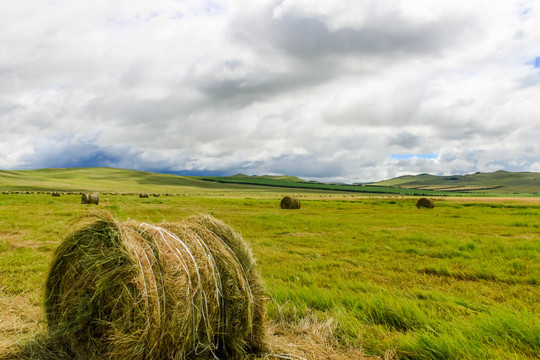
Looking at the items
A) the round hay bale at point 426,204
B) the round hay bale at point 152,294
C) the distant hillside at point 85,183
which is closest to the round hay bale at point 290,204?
the round hay bale at point 426,204

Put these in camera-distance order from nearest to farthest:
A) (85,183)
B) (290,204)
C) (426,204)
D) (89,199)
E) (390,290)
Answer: (390,290), (89,199), (290,204), (426,204), (85,183)

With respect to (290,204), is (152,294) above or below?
above

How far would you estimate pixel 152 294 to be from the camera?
3746 mm

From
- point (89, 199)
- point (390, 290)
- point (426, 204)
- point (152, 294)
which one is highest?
point (152, 294)

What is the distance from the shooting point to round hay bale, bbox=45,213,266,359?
3.76 meters

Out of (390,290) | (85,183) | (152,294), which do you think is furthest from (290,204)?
(85,183)

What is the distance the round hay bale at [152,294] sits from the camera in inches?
148

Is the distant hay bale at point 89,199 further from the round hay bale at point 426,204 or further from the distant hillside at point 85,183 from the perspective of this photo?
the distant hillside at point 85,183

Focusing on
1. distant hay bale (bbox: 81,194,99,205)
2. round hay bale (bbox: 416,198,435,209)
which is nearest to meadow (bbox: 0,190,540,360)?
distant hay bale (bbox: 81,194,99,205)

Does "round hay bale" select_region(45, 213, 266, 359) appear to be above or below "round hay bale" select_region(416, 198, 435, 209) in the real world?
above

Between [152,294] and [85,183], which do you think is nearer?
[152,294]

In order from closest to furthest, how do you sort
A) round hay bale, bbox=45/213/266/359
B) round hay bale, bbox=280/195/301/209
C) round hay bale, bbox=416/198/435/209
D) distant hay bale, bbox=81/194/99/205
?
1. round hay bale, bbox=45/213/266/359
2. distant hay bale, bbox=81/194/99/205
3. round hay bale, bbox=280/195/301/209
4. round hay bale, bbox=416/198/435/209

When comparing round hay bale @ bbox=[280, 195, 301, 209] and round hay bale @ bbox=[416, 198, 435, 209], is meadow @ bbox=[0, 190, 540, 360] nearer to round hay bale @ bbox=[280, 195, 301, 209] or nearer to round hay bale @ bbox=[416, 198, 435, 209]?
round hay bale @ bbox=[280, 195, 301, 209]

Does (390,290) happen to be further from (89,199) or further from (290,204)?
(89,199)
